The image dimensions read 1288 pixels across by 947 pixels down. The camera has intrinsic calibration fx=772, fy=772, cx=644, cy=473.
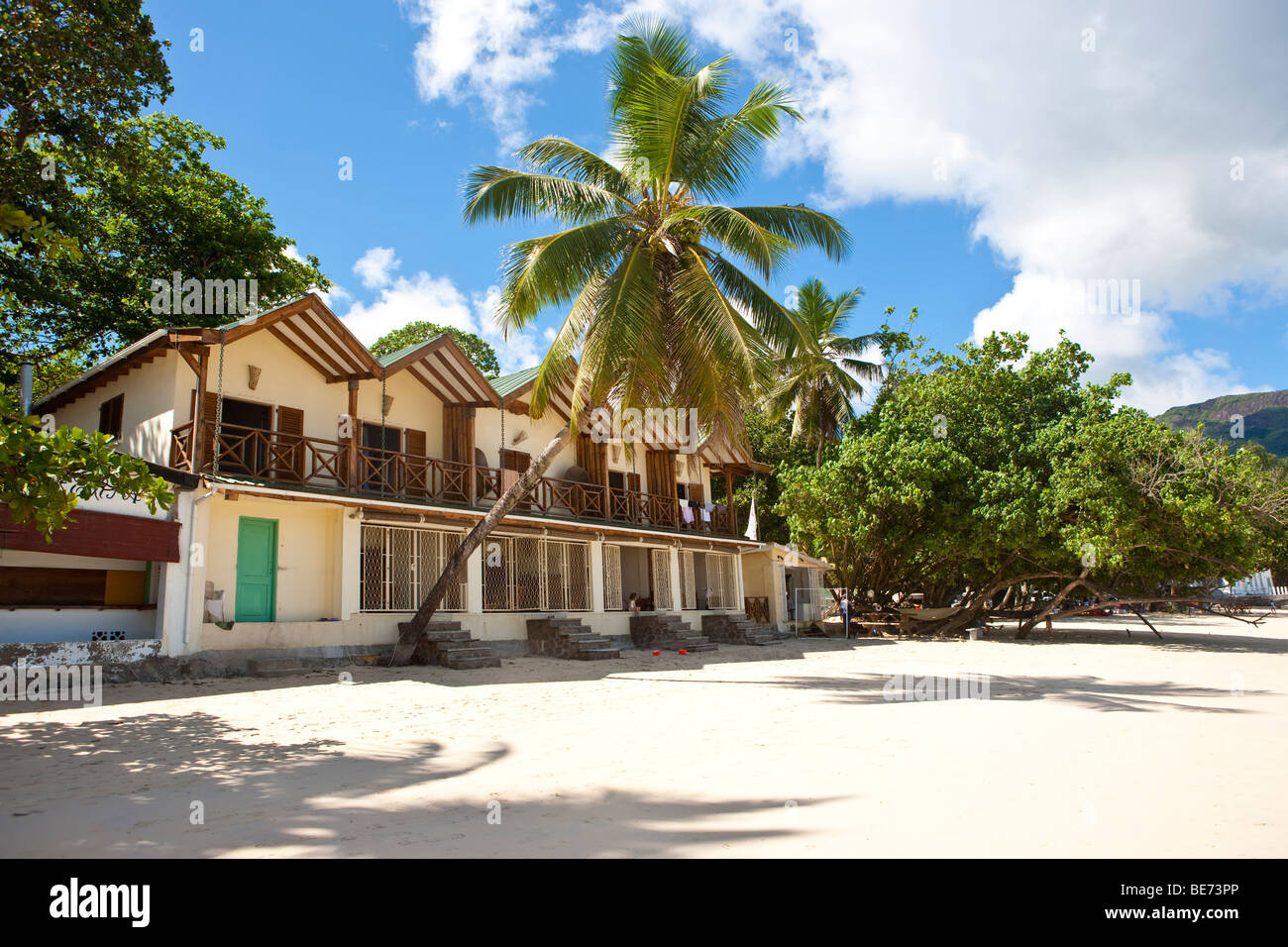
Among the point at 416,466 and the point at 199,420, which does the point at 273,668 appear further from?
the point at 416,466

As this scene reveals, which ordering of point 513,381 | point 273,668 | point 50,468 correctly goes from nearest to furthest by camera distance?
point 50,468 → point 273,668 → point 513,381

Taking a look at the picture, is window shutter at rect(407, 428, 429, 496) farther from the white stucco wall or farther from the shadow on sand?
the shadow on sand

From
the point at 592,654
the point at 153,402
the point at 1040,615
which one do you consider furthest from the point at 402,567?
the point at 1040,615

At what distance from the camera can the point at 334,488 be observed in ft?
47.7

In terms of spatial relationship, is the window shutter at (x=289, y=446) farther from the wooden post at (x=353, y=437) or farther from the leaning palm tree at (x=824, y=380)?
the leaning palm tree at (x=824, y=380)

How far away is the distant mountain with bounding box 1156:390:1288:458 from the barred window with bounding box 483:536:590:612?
185160 mm

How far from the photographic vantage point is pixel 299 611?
14148 mm

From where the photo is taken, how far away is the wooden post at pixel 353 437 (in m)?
14.5

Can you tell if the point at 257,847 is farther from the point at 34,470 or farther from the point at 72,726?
the point at 72,726

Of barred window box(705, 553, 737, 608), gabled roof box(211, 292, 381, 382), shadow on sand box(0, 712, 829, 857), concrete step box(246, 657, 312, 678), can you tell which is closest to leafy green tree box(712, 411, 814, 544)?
barred window box(705, 553, 737, 608)

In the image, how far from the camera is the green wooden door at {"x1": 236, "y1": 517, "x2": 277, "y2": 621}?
1334 centimetres

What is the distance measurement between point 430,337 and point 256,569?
746 inches
